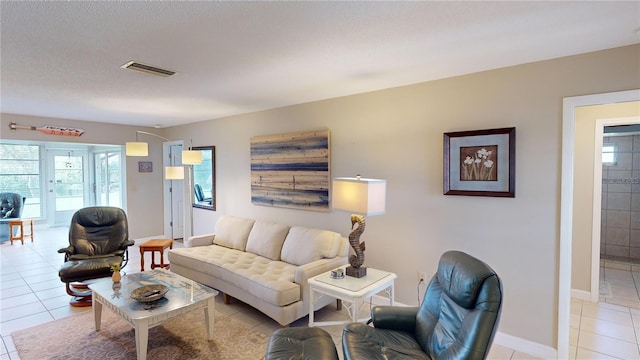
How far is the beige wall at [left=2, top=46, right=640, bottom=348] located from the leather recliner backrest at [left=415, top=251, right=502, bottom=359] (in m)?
0.89

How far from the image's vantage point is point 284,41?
2162 mm

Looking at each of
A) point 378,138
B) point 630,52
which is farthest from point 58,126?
point 630,52

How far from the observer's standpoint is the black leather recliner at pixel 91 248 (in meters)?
3.57

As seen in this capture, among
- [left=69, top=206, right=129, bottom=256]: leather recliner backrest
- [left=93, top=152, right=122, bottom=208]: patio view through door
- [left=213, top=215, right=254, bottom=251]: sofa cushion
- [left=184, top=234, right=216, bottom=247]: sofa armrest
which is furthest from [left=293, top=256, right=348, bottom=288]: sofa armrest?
[left=93, top=152, right=122, bottom=208]: patio view through door

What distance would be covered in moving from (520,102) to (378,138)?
1328 millimetres

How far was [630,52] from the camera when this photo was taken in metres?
2.24

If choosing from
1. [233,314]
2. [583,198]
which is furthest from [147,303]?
[583,198]

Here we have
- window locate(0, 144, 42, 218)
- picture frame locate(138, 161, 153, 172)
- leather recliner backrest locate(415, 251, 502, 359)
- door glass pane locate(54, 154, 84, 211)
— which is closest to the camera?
leather recliner backrest locate(415, 251, 502, 359)

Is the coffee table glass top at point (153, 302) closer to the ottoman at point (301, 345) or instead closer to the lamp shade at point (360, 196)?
the ottoman at point (301, 345)

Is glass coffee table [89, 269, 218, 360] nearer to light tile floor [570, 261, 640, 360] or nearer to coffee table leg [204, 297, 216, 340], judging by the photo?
coffee table leg [204, 297, 216, 340]

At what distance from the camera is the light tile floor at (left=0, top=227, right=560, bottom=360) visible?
2.72 m

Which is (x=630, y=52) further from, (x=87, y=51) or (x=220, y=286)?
(x=220, y=286)

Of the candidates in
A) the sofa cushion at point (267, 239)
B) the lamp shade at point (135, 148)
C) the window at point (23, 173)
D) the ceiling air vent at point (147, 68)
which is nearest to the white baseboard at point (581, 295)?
the sofa cushion at point (267, 239)

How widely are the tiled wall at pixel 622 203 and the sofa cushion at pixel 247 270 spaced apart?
4.97m
